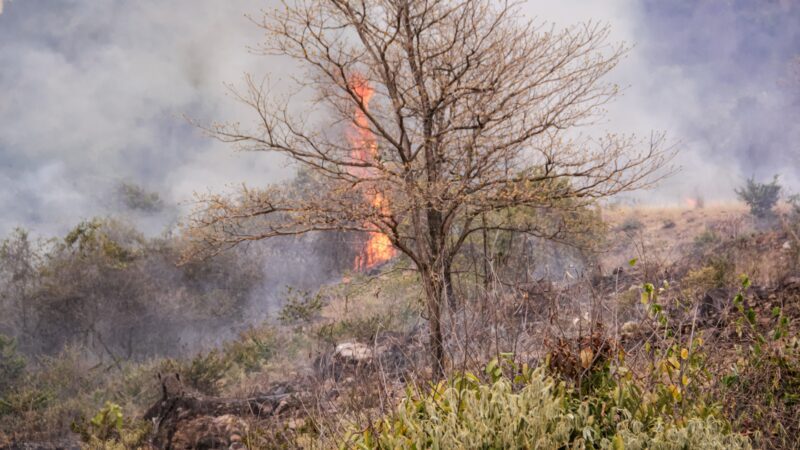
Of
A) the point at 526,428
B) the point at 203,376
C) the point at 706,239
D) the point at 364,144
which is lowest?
the point at 203,376

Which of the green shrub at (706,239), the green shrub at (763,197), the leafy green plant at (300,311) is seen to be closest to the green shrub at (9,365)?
the leafy green plant at (300,311)

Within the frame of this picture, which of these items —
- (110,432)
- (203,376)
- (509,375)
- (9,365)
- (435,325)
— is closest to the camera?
(509,375)

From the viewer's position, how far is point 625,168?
7930 millimetres

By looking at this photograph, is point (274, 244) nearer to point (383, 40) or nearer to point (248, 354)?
point (248, 354)

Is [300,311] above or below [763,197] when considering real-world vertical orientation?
below

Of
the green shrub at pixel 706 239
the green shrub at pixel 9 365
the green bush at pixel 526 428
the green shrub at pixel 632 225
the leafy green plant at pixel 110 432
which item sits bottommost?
the leafy green plant at pixel 110 432

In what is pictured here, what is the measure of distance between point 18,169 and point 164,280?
150ft

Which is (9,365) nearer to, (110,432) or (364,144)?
(110,432)

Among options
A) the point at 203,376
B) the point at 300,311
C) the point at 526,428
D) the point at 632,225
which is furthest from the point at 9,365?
the point at 632,225

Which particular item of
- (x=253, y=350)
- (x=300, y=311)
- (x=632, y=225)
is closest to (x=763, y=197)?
(x=632, y=225)

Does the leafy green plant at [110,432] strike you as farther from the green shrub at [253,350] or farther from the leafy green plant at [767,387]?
the leafy green plant at [767,387]

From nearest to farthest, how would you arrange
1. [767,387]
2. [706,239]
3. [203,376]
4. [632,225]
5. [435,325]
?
[767,387] < [435,325] < [203,376] < [706,239] < [632,225]

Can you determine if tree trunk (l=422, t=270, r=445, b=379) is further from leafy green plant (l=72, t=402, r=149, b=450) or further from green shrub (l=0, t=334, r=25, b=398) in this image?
green shrub (l=0, t=334, r=25, b=398)

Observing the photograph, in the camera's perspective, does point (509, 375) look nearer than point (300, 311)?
Yes
